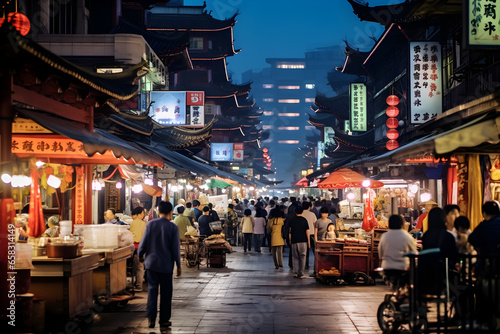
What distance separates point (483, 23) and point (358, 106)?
21.7 metres

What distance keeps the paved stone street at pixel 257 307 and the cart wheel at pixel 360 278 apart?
32cm

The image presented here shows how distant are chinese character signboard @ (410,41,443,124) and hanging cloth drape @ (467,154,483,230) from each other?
8.53 m

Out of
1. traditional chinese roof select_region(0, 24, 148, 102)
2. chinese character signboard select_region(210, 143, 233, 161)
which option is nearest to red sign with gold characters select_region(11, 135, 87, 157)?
traditional chinese roof select_region(0, 24, 148, 102)

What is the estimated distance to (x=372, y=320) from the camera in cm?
948

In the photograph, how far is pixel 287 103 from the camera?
165m

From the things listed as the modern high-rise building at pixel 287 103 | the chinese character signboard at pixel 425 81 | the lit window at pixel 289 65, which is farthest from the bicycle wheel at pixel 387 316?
the lit window at pixel 289 65

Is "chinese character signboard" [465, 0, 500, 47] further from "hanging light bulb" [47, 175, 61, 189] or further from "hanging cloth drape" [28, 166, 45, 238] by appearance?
"hanging cloth drape" [28, 166, 45, 238]

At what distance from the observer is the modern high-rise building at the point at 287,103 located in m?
162

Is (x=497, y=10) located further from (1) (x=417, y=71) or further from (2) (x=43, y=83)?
(2) (x=43, y=83)

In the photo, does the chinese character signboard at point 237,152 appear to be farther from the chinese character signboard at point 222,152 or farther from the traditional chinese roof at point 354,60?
the traditional chinese roof at point 354,60

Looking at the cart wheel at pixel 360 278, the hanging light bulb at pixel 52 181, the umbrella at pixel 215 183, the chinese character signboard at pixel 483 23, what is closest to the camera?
the hanging light bulb at pixel 52 181

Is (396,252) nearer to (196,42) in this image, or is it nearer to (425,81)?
(425,81)

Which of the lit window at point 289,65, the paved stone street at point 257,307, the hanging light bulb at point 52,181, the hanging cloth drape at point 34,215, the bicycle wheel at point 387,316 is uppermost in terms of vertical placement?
the lit window at point 289,65

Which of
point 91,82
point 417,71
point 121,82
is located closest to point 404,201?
point 417,71
